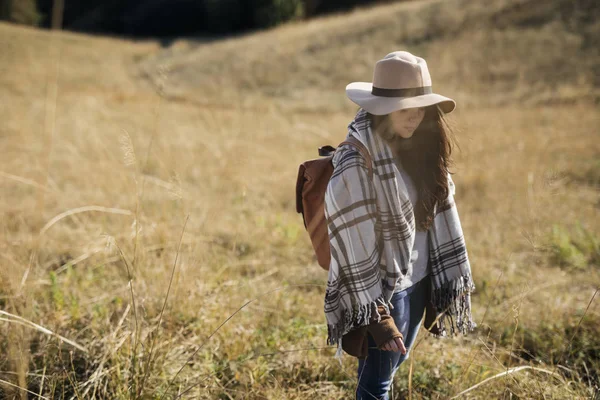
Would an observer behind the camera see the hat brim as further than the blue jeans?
No

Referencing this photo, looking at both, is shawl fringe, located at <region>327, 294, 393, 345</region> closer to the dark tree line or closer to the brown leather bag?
the brown leather bag

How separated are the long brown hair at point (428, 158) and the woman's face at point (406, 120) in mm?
76

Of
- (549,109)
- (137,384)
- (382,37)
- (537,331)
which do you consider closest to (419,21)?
(382,37)

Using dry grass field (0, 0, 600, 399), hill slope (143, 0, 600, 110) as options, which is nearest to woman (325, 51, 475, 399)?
dry grass field (0, 0, 600, 399)

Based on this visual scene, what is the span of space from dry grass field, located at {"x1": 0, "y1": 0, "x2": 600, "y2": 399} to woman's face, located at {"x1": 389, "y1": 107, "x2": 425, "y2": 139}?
580 mm

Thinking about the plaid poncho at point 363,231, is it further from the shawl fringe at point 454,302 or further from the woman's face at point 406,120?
the shawl fringe at point 454,302

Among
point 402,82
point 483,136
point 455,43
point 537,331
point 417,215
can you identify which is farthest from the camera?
point 455,43

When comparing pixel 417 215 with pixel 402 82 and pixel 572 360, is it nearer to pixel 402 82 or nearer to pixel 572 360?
pixel 402 82

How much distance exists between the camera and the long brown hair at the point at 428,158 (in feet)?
5.97

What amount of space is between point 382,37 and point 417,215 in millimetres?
19802

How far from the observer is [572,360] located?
2645 mm

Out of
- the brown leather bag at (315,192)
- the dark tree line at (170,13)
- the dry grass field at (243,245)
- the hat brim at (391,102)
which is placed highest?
the dark tree line at (170,13)

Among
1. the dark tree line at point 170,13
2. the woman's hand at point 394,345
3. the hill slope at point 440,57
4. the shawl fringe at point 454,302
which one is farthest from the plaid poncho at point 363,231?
the dark tree line at point 170,13

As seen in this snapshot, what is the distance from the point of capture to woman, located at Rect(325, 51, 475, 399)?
5.36ft
